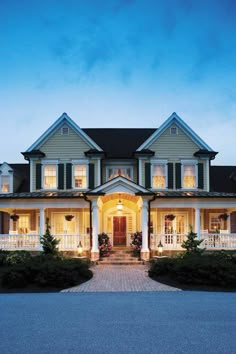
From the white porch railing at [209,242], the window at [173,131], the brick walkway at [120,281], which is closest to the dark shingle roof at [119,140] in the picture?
the window at [173,131]

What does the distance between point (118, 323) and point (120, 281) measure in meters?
5.91

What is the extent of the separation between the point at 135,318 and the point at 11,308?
12.0 ft

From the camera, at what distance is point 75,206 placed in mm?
19562

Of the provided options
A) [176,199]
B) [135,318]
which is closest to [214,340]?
[135,318]

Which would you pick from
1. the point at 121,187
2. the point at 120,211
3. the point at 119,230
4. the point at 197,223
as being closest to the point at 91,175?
the point at 120,211

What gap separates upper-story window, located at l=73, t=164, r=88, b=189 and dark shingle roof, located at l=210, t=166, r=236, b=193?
9516mm

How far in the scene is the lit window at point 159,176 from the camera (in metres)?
21.9

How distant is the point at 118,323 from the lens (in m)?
7.34

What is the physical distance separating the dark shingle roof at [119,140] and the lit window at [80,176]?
6.91 feet

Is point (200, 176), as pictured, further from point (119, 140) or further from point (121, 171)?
point (119, 140)

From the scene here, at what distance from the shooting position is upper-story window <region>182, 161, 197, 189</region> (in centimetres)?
2198

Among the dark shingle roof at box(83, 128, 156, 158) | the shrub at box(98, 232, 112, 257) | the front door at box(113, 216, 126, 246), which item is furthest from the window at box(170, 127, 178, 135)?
the shrub at box(98, 232, 112, 257)

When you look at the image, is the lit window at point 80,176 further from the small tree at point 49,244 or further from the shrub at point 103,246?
the small tree at point 49,244

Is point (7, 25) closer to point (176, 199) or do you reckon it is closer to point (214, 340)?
point (176, 199)
